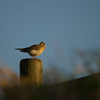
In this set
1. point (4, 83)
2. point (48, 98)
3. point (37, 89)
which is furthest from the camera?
point (4, 83)

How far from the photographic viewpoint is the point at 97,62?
101 inches

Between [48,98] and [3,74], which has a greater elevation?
[3,74]

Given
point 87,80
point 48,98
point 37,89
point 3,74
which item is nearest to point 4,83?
point 3,74

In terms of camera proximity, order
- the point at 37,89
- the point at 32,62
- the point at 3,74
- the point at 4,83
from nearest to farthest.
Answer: the point at 37,89, the point at 4,83, the point at 3,74, the point at 32,62

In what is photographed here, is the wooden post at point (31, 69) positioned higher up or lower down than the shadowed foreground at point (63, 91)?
higher up

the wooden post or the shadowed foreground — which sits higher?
the wooden post

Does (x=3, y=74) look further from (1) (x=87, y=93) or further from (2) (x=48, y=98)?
(1) (x=87, y=93)

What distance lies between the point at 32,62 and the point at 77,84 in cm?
223

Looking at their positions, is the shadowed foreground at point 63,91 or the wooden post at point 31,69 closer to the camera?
the shadowed foreground at point 63,91

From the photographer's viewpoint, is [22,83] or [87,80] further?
[22,83]

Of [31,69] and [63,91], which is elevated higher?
[31,69]

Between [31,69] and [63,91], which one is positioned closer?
[63,91]

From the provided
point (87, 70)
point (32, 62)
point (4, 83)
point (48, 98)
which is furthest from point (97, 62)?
point (32, 62)

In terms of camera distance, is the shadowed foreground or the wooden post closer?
the shadowed foreground
